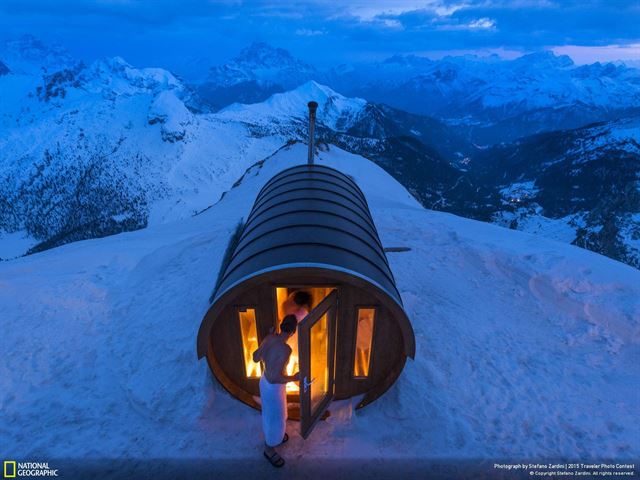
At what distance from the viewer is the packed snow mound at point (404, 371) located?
7793mm

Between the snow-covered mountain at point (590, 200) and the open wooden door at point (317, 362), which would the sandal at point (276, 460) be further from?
the snow-covered mountain at point (590, 200)

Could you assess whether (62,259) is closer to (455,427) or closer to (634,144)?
(455,427)

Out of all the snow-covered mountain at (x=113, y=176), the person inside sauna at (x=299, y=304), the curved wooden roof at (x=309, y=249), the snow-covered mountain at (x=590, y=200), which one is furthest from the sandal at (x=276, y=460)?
the snow-covered mountain at (x=113, y=176)

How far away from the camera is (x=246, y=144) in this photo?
18775 centimetres

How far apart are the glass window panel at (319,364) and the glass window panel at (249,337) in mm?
1303

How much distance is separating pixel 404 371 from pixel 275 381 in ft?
14.3

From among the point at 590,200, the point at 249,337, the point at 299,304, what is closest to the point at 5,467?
the point at 249,337

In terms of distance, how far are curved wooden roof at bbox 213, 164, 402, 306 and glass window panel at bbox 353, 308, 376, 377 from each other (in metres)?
0.82

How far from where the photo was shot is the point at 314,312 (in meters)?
6.79

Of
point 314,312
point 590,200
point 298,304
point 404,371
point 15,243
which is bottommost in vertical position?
point 15,243

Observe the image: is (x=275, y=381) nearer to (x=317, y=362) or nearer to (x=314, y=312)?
(x=314, y=312)

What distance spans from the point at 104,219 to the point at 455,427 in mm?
144315

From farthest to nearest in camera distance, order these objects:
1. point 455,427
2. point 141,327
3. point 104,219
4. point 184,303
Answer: point 104,219, point 184,303, point 141,327, point 455,427

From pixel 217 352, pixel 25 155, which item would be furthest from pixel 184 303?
pixel 25 155
